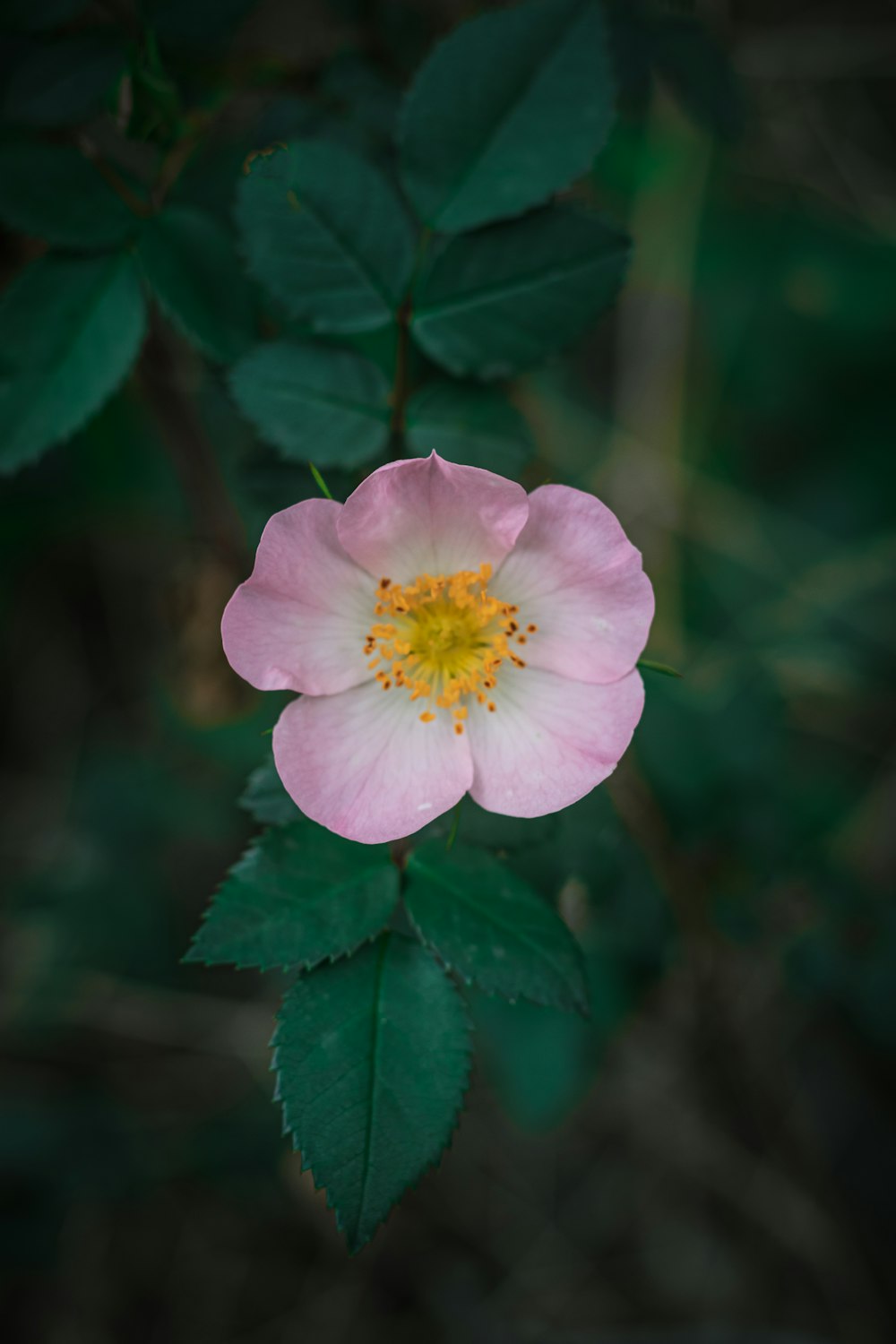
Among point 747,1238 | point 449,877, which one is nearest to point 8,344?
point 449,877

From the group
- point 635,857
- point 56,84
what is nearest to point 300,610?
point 56,84

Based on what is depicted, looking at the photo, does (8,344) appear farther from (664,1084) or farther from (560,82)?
(664,1084)

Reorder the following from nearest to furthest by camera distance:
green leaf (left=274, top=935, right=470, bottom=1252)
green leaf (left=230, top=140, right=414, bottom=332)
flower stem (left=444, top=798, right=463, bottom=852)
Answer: green leaf (left=274, top=935, right=470, bottom=1252) < flower stem (left=444, top=798, right=463, bottom=852) < green leaf (left=230, top=140, right=414, bottom=332)

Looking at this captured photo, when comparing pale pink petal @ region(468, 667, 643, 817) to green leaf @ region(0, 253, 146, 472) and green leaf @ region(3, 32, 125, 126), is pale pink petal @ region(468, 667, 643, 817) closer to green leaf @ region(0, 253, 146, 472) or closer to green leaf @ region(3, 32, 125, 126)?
green leaf @ region(0, 253, 146, 472)

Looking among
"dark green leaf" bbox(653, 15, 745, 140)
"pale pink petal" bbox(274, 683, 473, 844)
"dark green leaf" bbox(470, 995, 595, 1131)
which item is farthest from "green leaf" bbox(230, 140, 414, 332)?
"dark green leaf" bbox(470, 995, 595, 1131)

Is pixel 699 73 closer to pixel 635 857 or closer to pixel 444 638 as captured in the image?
pixel 444 638

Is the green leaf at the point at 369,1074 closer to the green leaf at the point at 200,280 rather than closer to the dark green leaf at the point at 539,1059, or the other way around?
the green leaf at the point at 200,280

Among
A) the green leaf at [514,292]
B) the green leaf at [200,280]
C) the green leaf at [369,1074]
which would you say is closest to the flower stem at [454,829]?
the green leaf at [369,1074]
